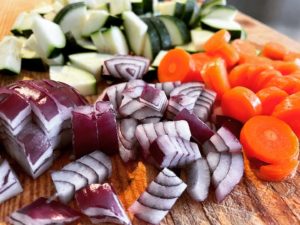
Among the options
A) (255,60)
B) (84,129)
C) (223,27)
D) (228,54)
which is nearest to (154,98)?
(84,129)

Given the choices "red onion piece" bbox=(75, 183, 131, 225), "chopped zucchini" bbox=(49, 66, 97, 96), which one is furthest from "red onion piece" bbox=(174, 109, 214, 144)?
"chopped zucchini" bbox=(49, 66, 97, 96)

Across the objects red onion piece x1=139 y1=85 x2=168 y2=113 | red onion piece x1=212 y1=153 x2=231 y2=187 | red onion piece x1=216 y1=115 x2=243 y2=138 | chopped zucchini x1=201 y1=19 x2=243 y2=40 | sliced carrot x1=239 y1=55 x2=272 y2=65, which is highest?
red onion piece x1=139 y1=85 x2=168 y2=113

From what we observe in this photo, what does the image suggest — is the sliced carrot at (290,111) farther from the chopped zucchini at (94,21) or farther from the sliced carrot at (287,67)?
the chopped zucchini at (94,21)

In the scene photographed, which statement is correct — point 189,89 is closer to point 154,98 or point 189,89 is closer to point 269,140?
point 154,98

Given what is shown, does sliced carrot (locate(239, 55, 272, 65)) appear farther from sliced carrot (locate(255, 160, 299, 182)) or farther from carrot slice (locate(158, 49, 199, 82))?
sliced carrot (locate(255, 160, 299, 182))

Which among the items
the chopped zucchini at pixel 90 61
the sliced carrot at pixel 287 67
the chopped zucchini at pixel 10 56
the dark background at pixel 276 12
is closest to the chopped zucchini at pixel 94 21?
the chopped zucchini at pixel 90 61

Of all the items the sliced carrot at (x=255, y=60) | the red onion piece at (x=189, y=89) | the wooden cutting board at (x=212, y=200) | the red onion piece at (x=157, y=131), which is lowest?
the wooden cutting board at (x=212, y=200)
